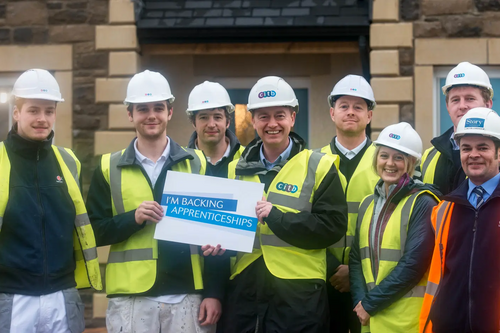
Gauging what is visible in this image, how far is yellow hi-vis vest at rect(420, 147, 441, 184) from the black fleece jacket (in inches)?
33.6

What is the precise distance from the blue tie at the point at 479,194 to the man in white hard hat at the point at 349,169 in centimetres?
92

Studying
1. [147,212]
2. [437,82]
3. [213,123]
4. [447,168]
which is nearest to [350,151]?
[447,168]

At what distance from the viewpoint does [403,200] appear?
13.7 feet

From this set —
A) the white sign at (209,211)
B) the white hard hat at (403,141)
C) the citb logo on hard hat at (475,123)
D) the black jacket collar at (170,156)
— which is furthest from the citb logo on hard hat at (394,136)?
the black jacket collar at (170,156)

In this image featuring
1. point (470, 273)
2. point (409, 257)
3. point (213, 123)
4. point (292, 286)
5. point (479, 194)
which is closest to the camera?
point (470, 273)

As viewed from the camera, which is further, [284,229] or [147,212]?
[147,212]

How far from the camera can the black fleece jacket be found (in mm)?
4055

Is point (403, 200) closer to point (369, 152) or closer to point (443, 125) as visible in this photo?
point (369, 152)

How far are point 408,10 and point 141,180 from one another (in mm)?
4653

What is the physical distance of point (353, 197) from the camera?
4738 mm

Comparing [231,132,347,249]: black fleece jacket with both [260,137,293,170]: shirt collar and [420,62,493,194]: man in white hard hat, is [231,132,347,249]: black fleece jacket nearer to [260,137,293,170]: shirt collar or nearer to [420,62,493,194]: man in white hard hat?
[260,137,293,170]: shirt collar

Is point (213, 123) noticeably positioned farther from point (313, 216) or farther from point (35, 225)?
point (35, 225)

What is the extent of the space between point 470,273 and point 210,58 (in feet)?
19.6

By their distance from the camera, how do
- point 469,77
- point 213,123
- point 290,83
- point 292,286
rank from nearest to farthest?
point 292,286
point 469,77
point 213,123
point 290,83
